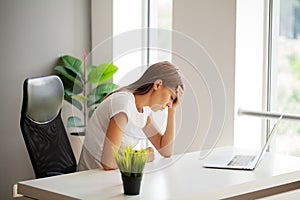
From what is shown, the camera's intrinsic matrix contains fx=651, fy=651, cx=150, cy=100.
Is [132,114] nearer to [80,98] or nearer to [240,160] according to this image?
[240,160]

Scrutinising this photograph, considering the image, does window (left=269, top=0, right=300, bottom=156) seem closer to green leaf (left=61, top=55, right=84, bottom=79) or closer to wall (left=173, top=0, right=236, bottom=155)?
wall (left=173, top=0, right=236, bottom=155)

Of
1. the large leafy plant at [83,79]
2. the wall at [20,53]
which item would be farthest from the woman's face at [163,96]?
the wall at [20,53]

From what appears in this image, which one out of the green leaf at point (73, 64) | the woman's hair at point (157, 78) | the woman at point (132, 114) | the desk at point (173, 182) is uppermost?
the green leaf at point (73, 64)

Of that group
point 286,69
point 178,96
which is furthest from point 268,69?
point 178,96

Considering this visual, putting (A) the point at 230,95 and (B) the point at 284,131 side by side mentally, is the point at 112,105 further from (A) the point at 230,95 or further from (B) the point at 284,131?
(B) the point at 284,131

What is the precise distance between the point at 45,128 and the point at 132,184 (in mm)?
1175

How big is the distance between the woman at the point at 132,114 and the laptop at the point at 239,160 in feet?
0.75

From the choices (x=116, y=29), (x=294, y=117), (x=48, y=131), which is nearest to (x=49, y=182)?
(x=48, y=131)

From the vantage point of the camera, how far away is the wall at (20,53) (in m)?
4.46

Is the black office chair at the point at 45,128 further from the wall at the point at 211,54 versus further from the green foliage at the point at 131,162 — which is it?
the green foliage at the point at 131,162

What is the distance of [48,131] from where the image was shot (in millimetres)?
3480

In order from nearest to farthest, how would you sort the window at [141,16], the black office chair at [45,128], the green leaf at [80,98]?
the black office chair at [45,128], the green leaf at [80,98], the window at [141,16]

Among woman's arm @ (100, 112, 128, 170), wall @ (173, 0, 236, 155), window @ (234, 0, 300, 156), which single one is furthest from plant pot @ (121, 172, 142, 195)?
window @ (234, 0, 300, 156)

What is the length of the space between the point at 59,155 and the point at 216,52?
1.16 m
